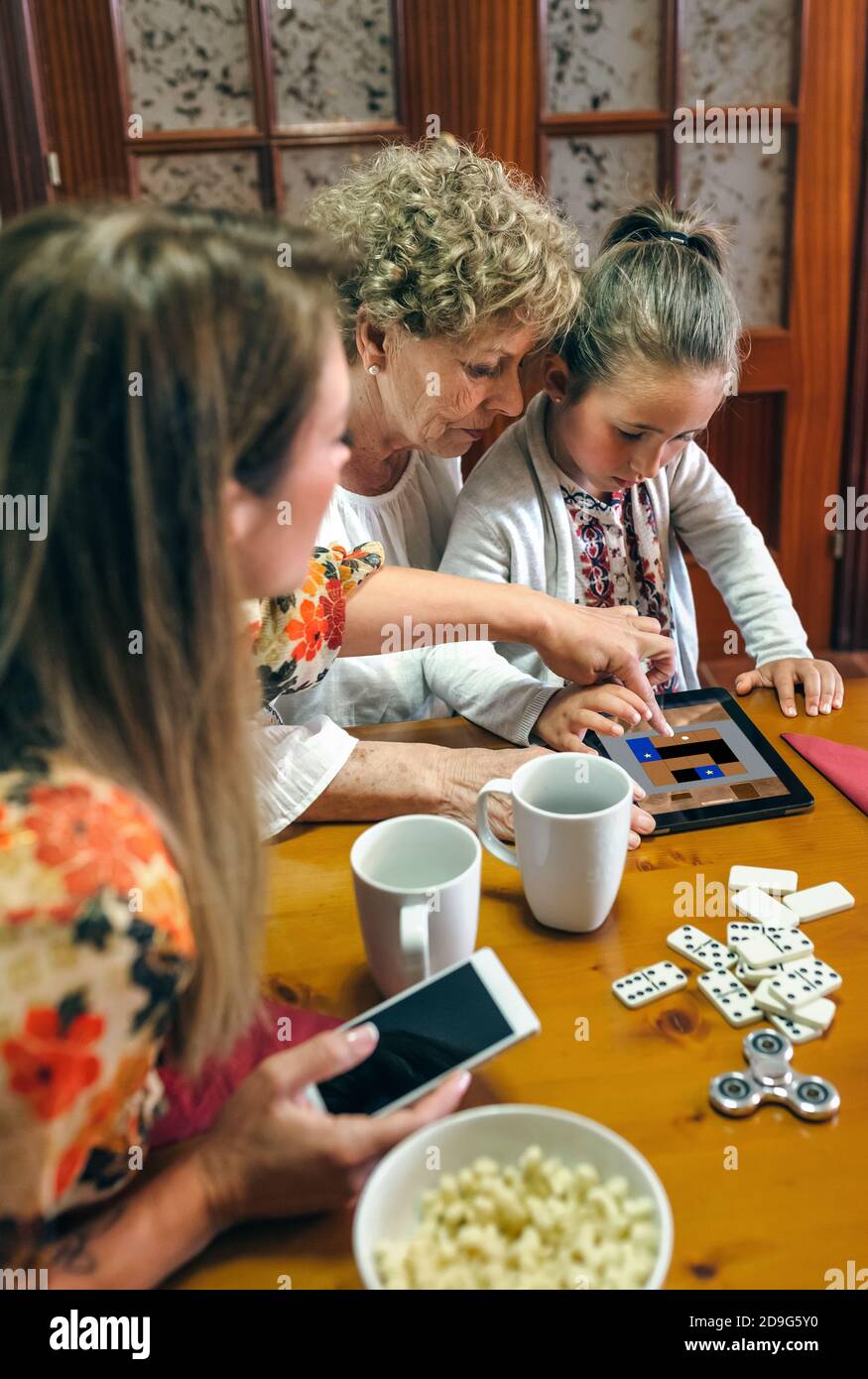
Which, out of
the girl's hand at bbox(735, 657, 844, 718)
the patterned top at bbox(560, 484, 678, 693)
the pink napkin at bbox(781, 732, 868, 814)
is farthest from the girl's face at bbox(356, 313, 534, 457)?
the pink napkin at bbox(781, 732, 868, 814)

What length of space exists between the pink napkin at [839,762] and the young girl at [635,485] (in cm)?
10

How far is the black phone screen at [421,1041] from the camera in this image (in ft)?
2.33

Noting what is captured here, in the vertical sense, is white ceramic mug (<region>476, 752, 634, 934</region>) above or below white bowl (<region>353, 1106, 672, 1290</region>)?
above

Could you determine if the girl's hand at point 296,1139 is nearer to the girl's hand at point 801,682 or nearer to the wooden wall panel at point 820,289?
the girl's hand at point 801,682

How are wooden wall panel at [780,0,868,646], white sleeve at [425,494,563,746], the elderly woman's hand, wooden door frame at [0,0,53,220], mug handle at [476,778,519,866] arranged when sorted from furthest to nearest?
wooden wall panel at [780,0,868,646] → wooden door frame at [0,0,53,220] → white sleeve at [425,494,563,746] → the elderly woman's hand → mug handle at [476,778,519,866]

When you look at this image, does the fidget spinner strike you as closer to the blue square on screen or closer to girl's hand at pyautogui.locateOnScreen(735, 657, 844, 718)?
the blue square on screen

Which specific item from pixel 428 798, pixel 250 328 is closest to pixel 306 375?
pixel 250 328

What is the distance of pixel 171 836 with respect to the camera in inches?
24.4

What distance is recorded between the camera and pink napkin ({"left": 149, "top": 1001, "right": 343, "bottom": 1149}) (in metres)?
0.74

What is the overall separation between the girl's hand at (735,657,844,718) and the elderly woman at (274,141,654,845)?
293 mm

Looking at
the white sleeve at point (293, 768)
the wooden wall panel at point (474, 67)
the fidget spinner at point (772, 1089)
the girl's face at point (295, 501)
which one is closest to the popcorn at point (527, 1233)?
the fidget spinner at point (772, 1089)

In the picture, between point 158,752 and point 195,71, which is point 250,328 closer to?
point 158,752

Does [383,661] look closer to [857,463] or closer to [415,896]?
[415,896]

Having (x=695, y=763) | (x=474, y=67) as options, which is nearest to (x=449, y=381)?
(x=695, y=763)
